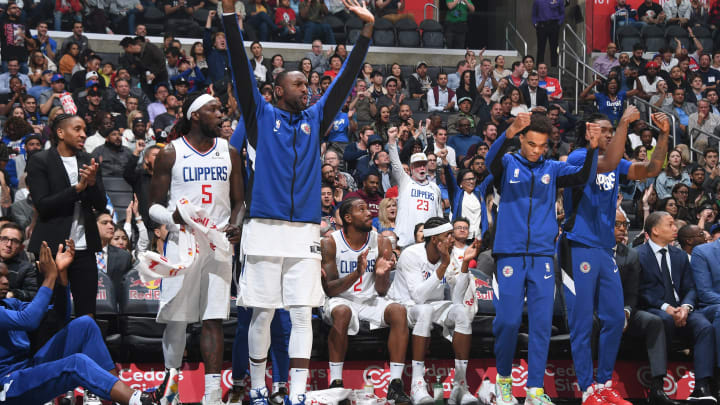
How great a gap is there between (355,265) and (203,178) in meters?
2.13

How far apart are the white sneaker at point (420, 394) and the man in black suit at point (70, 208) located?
8.89 ft

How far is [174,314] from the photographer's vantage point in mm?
6188

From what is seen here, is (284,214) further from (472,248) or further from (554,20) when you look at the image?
(554,20)

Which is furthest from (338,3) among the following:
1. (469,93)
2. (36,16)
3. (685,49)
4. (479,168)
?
(479,168)

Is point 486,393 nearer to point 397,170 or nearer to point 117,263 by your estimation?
point 117,263

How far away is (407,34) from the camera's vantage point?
1945 centimetres

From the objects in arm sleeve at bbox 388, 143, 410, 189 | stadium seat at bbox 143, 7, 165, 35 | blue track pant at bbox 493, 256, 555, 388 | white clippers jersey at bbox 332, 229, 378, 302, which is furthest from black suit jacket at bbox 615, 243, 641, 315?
stadium seat at bbox 143, 7, 165, 35

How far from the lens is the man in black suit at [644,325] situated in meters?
8.04

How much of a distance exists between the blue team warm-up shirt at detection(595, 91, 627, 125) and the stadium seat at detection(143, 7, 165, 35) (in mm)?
8768

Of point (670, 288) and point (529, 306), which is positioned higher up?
point (529, 306)

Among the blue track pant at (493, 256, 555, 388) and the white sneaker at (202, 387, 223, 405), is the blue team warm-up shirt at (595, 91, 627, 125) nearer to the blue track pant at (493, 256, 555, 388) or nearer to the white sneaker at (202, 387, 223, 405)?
the blue track pant at (493, 256, 555, 388)

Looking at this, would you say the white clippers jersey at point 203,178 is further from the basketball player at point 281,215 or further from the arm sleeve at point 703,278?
the arm sleeve at point 703,278

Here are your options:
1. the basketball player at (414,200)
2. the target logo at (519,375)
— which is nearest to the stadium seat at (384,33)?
the basketball player at (414,200)

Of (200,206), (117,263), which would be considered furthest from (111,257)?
(200,206)
